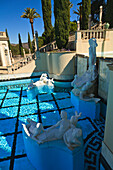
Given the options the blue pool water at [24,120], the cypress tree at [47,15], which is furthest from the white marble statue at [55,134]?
the cypress tree at [47,15]

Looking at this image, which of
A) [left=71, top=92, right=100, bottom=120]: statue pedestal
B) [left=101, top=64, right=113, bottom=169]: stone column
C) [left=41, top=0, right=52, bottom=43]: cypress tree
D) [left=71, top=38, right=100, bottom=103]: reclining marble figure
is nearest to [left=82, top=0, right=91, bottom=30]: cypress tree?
[left=41, top=0, right=52, bottom=43]: cypress tree

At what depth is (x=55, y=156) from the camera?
11.9 ft

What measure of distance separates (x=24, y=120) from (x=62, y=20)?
10447 millimetres

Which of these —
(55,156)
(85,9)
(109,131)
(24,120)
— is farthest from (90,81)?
(85,9)

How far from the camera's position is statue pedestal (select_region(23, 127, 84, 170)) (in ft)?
11.1

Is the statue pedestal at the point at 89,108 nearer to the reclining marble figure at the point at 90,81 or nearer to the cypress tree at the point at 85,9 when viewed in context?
the reclining marble figure at the point at 90,81

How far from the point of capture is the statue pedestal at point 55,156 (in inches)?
134

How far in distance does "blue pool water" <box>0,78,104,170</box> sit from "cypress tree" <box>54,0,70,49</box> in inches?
219

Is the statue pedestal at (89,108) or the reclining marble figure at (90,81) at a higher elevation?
the reclining marble figure at (90,81)

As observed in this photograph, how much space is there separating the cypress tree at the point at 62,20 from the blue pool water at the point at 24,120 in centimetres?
556

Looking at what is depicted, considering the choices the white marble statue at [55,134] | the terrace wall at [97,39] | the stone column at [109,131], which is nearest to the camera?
the stone column at [109,131]

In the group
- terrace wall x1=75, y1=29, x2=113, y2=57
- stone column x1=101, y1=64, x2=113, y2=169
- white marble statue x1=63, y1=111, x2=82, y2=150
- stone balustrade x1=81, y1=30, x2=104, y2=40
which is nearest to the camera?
stone column x1=101, y1=64, x2=113, y2=169

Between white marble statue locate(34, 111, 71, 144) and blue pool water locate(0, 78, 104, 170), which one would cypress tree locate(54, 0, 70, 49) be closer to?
blue pool water locate(0, 78, 104, 170)

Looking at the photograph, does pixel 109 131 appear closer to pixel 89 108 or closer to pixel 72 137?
pixel 72 137
